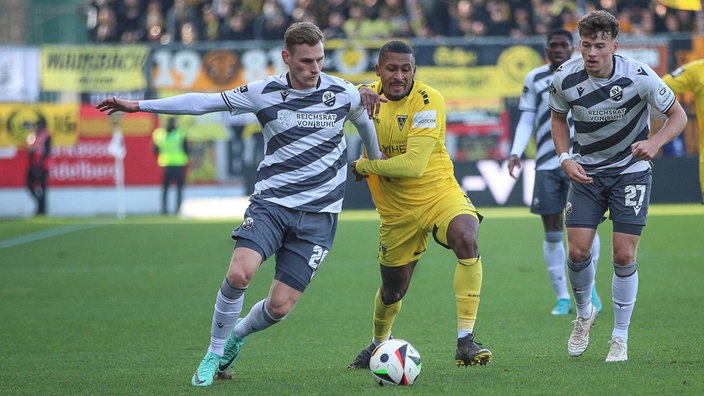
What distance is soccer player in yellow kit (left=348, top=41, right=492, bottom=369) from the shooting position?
21.8 ft

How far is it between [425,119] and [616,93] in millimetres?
1138

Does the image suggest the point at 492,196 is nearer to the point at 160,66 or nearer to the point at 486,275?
the point at 160,66

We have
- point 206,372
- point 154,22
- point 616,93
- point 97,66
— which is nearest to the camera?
point 206,372

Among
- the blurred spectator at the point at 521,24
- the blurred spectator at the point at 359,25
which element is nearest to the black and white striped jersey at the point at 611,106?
the blurred spectator at the point at 359,25

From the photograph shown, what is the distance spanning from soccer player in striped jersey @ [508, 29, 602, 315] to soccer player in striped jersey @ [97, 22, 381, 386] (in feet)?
10.8

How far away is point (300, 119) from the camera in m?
6.41

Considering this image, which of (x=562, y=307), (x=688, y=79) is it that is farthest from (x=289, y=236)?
(x=562, y=307)

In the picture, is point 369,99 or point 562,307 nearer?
point 369,99

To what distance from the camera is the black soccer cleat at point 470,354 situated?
20.5ft

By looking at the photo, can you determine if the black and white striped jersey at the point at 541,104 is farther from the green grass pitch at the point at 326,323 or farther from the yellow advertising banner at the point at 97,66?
the yellow advertising banner at the point at 97,66

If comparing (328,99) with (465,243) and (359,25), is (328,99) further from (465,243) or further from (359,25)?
(359,25)

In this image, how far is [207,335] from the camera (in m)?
8.59

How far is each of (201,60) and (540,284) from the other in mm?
12716

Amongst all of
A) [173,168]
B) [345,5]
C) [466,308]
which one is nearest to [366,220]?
[173,168]
